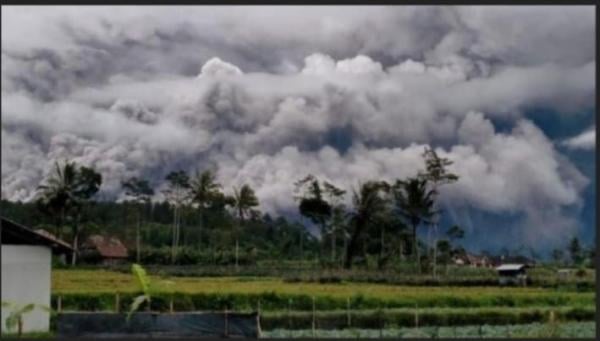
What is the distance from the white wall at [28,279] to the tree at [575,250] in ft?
20.3

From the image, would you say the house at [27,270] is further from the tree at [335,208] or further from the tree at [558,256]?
the tree at [558,256]

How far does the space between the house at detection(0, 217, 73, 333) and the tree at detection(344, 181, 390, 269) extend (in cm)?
420

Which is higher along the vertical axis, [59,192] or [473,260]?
[59,192]

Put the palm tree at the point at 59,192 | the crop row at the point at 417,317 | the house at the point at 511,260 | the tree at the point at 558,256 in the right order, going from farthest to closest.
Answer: the house at the point at 511,260, the tree at the point at 558,256, the crop row at the point at 417,317, the palm tree at the point at 59,192

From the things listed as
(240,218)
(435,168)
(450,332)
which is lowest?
(450,332)

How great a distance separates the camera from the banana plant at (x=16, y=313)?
914cm

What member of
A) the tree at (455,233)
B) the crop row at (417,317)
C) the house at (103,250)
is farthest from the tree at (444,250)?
the house at (103,250)

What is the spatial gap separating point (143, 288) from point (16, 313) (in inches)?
76.4

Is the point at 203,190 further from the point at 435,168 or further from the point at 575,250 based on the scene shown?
the point at 575,250

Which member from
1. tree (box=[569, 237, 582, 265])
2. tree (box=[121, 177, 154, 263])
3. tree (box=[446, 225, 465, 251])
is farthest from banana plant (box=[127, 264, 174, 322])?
tree (box=[569, 237, 582, 265])

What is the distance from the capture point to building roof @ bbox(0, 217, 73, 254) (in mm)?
9625

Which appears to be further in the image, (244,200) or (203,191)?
(203,191)

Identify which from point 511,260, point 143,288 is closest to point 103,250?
point 143,288

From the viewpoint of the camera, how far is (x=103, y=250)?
514 inches
